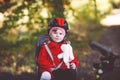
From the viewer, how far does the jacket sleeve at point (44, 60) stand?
181 inches

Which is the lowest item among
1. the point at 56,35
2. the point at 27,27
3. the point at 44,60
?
the point at 27,27

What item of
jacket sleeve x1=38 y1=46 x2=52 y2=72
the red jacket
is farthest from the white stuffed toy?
jacket sleeve x1=38 y1=46 x2=52 y2=72

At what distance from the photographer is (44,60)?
15.2 feet

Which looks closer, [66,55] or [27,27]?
[66,55]

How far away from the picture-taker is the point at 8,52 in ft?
24.5

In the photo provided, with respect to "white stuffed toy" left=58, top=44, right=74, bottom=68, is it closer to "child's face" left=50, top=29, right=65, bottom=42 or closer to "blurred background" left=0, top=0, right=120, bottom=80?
"child's face" left=50, top=29, right=65, bottom=42

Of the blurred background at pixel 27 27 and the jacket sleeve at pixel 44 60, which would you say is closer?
the jacket sleeve at pixel 44 60

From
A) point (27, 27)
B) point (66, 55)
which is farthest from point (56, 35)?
point (27, 27)

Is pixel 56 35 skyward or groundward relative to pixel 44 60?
skyward

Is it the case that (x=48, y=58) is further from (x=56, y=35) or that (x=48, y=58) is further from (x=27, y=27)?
(x=27, y=27)

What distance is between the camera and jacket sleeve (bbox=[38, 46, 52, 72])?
459cm

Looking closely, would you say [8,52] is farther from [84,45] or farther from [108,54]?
[108,54]

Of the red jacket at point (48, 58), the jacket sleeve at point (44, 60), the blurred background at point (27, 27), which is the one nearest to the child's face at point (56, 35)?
the red jacket at point (48, 58)

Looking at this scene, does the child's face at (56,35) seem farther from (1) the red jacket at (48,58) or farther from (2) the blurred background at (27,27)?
(2) the blurred background at (27,27)
